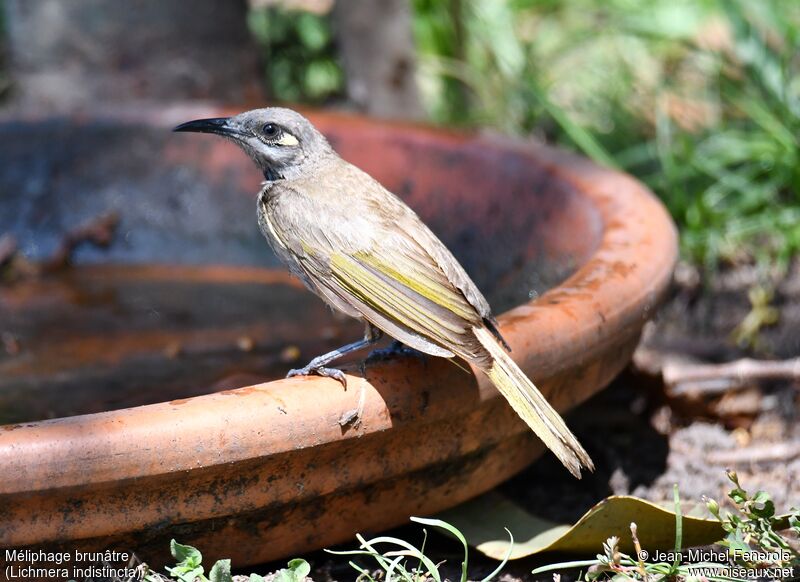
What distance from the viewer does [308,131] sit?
3.77 meters

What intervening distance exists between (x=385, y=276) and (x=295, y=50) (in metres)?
4.54

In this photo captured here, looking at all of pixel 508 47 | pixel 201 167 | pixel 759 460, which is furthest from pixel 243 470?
pixel 508 47

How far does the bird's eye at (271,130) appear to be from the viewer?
379 centimetres

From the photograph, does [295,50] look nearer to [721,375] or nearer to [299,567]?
[721,375]

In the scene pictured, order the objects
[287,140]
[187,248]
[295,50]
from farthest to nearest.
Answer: [295,50], [187,248], [287,140]

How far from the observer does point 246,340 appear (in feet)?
→ 15.0

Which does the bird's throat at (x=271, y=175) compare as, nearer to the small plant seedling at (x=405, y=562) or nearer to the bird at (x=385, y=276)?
the bird at (x=385, y=276)

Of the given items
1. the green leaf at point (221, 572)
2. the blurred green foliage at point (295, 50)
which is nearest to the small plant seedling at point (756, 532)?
the green leaf at point (221, 572)

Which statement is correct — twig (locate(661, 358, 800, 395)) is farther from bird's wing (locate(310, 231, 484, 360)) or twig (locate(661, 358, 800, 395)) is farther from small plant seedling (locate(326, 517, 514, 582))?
bird's wing (locate(310, 231, 484, 360))

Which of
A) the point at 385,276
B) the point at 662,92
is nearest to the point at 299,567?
the point at 385,276

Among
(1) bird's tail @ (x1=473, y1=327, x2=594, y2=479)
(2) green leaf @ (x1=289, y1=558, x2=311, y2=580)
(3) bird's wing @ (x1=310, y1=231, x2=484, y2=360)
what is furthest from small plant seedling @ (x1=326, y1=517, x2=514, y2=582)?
(3) bird's wing @ (x1=310, y1=231, x2=484, y2=360)

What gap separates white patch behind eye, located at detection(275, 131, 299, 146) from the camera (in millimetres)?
3771

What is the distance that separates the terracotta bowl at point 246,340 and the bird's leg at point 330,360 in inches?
2.2

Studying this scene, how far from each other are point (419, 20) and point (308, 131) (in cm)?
438
